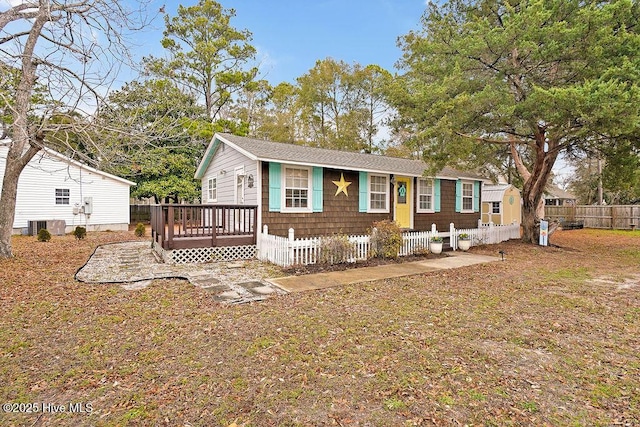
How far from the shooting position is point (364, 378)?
9.86ft

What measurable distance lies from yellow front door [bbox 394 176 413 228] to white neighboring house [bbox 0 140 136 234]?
13449mm

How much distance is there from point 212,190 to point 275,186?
519cm

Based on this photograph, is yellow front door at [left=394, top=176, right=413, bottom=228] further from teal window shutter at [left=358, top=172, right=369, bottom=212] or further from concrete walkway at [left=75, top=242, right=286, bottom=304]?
concrete walkway at [left=75, top=242, right=286, bottom=304]

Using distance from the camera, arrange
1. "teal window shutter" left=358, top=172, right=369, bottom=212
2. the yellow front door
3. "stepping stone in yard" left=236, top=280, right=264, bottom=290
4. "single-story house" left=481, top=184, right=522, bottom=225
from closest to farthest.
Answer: "stepping stone in yard" left=236, top=280, right=264, bottom=290 < "teal window shutter" left=358, top=172, right=369, bottom=212 < the yellow front door < "single-story house" left=481, top=184, right=522, bottom=225

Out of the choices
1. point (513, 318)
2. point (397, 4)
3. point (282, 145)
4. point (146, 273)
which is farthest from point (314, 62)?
point (513, 318)

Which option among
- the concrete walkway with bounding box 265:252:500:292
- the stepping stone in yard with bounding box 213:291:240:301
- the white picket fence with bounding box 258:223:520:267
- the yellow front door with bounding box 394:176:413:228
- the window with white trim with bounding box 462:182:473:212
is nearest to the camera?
the stepping stone in yard with bounding box 213:291:240:301

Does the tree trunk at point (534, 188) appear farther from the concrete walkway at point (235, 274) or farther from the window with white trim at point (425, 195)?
the concrete walkway at point (235, 274)

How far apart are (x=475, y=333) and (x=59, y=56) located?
8964 millimetres

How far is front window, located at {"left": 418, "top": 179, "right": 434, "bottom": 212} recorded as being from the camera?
12938mm

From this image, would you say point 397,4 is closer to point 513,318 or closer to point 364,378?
point 513,318

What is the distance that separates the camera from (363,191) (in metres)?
11.4

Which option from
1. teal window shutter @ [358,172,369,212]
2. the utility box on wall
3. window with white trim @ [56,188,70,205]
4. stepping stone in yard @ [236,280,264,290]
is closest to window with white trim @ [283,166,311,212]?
teal window shutter @ [358,172,369,212]

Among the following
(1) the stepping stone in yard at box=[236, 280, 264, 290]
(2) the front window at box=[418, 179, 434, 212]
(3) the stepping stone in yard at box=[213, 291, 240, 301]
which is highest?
(2) the front window at box=[418, 179, 434, 212]

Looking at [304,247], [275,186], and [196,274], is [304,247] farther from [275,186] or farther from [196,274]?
[196,274]
